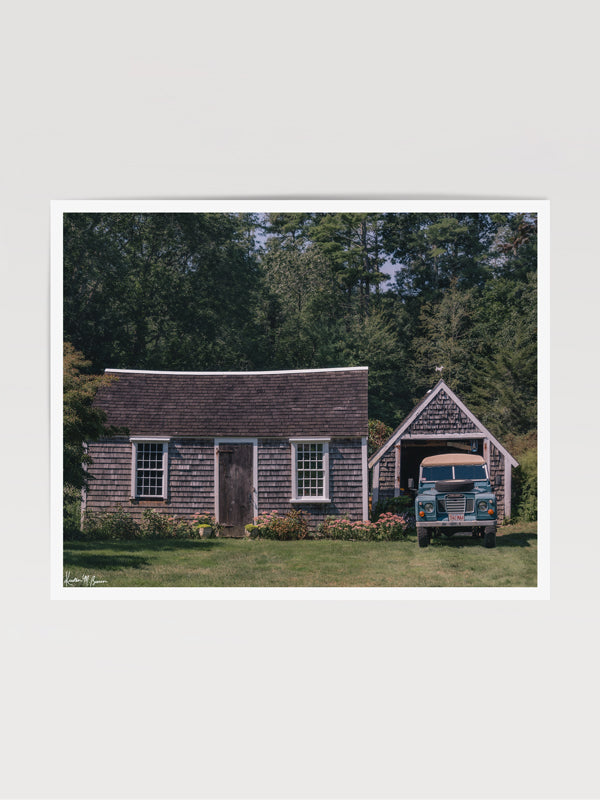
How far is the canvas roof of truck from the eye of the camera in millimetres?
13062

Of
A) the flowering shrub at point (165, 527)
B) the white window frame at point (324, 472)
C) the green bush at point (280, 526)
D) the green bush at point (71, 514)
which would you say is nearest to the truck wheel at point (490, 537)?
the white window frame at point (324, 472)

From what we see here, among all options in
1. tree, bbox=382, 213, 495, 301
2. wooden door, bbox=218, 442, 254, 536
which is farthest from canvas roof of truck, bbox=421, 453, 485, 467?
wooden door, bbox=218, 442, 254, 536

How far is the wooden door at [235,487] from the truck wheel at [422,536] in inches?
110

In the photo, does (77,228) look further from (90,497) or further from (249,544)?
(249,544)

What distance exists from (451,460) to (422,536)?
141cm

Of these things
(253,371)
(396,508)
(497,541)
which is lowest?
(497,541)

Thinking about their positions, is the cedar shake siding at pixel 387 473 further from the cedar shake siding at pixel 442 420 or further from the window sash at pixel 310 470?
the window sash at pixel 310 470

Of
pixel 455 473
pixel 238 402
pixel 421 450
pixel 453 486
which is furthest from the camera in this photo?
pixel 238 402

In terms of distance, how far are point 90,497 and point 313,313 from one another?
194 inches

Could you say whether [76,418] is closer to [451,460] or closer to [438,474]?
[438,474]

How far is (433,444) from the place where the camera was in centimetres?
1330

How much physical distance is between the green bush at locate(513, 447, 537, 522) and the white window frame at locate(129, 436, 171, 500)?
5907mm

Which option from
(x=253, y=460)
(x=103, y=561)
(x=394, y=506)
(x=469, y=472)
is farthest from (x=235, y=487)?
(x=469, y=472)
